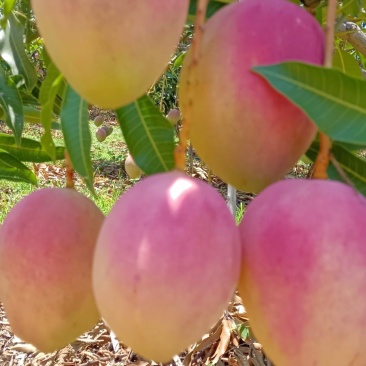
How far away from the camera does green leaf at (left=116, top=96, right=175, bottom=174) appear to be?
31.8 inches

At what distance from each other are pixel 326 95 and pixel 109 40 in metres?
0.25

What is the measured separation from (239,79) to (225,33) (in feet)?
0.18

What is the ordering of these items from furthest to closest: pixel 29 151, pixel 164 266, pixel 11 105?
pixel 29 151 < pixel 11 105 < pixel 164 266

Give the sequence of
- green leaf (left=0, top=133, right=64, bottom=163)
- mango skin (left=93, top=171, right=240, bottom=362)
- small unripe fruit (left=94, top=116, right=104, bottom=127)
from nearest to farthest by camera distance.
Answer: mango skin (left=93, top=171, right=240, bottom=362) → green leaf (left=0, top=133, right=64, bottom=163) → small unripe fruit (left=94, top=116, right=104, bottom=127)

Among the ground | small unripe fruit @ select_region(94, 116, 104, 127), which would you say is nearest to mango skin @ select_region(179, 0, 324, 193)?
the ground

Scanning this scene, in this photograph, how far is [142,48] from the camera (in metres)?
0.56

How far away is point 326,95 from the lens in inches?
25.7

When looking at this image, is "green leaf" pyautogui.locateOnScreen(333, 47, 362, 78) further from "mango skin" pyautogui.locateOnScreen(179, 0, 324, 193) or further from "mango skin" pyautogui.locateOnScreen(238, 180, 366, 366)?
"mango skin" pyautogui.locateOnScreen(238, 180, 366, 366)

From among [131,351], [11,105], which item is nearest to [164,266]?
[11,105]

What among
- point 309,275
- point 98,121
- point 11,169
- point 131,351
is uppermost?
point 309,275

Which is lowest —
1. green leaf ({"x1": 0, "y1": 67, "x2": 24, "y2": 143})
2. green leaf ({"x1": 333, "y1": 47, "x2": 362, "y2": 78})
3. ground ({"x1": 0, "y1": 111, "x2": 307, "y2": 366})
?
ground ({"x1": 0, "y1": 111, "x2": 307, "y2": 366})

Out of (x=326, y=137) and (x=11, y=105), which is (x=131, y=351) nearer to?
(x=11, y=105)

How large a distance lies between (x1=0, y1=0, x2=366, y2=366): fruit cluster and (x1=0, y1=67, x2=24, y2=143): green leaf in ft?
1.53

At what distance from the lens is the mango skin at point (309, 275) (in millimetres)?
521
